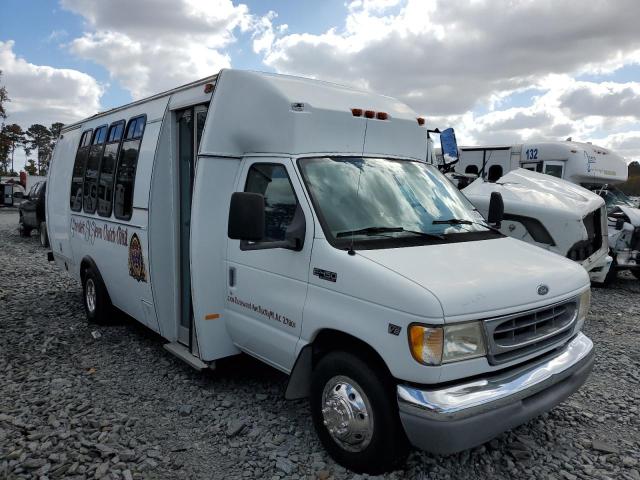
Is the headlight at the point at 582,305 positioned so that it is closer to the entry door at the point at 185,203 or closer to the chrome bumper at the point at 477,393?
the chrome bumper at the point at 477,393

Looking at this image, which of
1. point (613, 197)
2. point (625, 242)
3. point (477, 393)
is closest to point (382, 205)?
point (477, 393)

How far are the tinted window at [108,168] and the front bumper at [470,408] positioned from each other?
448 centimetres

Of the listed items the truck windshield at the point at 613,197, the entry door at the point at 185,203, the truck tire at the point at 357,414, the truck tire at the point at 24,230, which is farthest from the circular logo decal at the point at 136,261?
the truck tire at the point at 24,230

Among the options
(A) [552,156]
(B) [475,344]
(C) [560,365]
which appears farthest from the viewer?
(A) [552,156]

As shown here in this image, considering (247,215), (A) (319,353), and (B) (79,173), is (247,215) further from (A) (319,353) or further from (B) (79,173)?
(B) (79,173)

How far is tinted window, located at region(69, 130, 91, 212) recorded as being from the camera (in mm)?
6922

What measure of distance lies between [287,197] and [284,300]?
2.52 feet

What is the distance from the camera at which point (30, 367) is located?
206 inches

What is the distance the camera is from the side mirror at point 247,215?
11.0 feet

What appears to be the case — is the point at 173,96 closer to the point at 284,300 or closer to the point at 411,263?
the point at 284,300

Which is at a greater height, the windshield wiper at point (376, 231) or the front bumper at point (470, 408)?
the windshield wiper at point (376, 231)

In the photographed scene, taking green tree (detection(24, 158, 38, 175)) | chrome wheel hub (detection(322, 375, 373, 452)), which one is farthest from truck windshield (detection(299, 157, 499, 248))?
green tree (detection(24, 158, 38, 175))

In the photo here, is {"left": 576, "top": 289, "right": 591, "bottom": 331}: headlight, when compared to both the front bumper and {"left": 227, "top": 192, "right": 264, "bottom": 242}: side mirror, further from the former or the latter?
{"left": 227, "top": 192, "right": 264, "bottom": 242}: side mirror

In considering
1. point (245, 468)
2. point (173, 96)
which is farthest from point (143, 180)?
point (245, 468)
